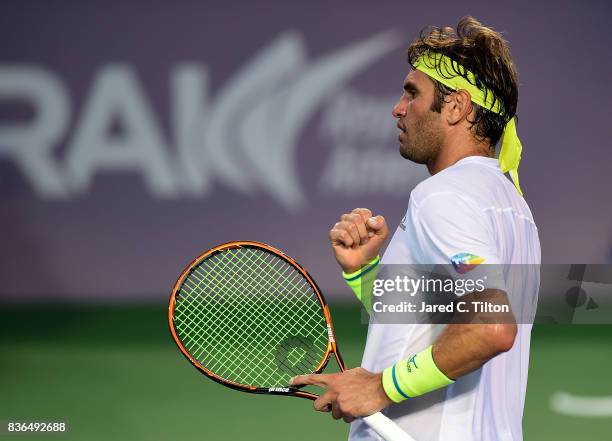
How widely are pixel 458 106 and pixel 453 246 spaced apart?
20.0 inches

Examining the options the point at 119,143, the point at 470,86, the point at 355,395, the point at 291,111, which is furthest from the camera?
the point at 291,111

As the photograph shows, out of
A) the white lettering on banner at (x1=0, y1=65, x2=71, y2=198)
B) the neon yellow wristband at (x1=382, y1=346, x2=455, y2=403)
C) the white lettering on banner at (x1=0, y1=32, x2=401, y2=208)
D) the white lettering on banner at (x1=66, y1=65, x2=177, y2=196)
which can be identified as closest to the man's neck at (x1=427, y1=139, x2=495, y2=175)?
the neon yellow wristband at (x1=382, y1=346, x2=455, y2=403)

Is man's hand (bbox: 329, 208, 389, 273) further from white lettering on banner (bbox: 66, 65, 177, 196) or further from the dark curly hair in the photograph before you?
white lettering on banner (bbox: 66, 65, 177, 196)

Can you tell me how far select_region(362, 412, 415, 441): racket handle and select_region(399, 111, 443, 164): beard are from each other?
664mm

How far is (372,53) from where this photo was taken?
34.5ft

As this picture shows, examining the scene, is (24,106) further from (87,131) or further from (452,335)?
(452,335)

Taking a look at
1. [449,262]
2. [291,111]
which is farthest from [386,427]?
[291,111]

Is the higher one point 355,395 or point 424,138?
point 424,138

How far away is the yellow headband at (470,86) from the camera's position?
282 cm

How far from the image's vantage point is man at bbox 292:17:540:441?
248 cm

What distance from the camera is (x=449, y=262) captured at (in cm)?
248

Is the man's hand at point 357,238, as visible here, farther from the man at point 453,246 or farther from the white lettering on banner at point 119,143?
the white lettering on banner at point 119,143

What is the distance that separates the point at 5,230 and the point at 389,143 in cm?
362

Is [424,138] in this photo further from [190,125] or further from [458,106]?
[190,125]
